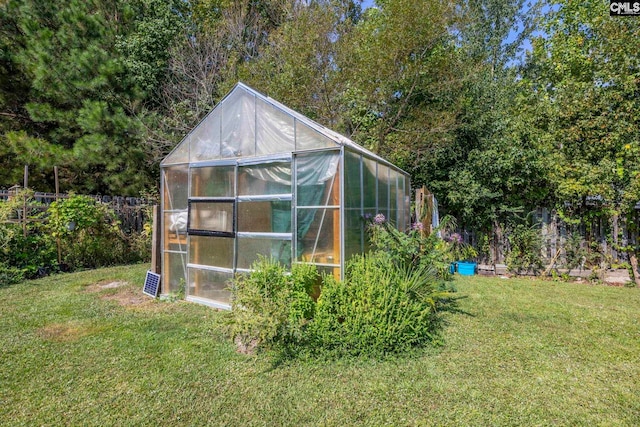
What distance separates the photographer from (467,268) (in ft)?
25.7

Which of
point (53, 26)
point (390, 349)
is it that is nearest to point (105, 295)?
point (390, 349)

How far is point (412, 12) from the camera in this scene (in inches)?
321

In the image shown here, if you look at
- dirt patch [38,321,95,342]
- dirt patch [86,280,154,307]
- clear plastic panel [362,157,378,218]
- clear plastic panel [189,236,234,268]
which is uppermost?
clear plastic panel [362,157,378,218]

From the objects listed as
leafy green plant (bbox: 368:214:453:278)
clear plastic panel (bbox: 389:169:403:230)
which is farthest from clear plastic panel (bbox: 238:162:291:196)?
clear plastic panel (bbox: 389:169:403:230)

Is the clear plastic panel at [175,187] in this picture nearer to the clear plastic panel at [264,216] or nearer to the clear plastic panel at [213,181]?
the clear plastic panel at [213,181]

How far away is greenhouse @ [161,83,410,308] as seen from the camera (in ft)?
13.8

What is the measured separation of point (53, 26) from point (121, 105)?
2426mm

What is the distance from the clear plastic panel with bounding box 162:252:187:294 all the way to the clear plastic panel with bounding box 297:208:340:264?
2.33 metres

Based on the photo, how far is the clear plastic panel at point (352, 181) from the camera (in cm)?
420

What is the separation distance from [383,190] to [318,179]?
1.67 m

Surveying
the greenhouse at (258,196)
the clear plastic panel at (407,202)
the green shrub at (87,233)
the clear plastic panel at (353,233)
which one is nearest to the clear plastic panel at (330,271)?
the greenhouse at (258,196)

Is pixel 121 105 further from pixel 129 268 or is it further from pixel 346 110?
pixel 346 110

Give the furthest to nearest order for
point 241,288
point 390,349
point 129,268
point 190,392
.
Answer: point 129,268
point 241,288
point 390,349
point 190,392

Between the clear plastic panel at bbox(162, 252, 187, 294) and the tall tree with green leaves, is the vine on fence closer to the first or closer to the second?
the tall tree with green leaves
